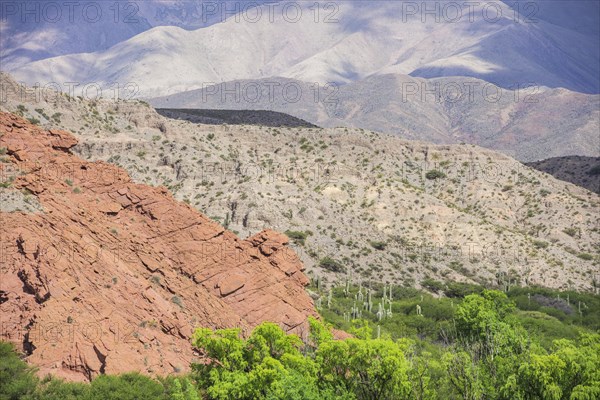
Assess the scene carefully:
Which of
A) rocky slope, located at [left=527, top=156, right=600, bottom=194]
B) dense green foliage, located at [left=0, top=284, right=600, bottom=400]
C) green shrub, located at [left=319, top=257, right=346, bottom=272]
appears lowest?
rocky slope, located at [left=527, top=156, right=600, bottom=194]

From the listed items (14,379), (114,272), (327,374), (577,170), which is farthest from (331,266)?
(577,170)

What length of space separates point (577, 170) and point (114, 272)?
15639cm

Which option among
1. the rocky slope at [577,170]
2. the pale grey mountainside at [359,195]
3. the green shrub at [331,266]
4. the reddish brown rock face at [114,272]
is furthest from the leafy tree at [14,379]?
the rocky slope at [577,170]

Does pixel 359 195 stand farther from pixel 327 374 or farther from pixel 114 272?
pixel 114 272

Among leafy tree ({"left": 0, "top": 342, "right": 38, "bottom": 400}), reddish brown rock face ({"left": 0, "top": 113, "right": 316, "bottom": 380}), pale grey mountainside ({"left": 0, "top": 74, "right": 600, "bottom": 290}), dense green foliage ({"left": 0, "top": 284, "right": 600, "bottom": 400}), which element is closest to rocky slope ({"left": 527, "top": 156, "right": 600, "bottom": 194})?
pale grey mountainside ({"left": 0, "top": 74, "right": 600, "bottom": 290})

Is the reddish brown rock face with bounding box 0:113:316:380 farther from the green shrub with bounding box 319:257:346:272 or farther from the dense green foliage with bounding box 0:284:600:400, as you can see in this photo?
the green shrub with bounding box 319:257:346:272

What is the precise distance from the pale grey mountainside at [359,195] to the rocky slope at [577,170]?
57.1ft

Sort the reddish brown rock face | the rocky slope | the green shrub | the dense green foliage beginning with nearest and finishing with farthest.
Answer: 1. the dense green foliage
2. the reddish brown rock face
3. the green shrub
4. the rocky slope

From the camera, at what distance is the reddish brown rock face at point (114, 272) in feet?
110

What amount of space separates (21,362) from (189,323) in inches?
356

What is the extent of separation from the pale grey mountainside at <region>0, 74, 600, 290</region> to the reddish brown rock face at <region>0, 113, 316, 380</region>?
4755 cm

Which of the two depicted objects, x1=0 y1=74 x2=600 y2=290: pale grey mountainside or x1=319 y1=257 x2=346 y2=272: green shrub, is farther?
x1=0 y1=74 x2=600 y2=290: pale grey mountainside

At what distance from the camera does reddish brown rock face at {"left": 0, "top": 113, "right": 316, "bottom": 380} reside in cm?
3344

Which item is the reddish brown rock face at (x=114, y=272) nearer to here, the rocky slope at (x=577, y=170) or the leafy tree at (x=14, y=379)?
the leafy tree at (x=14, y=379)
